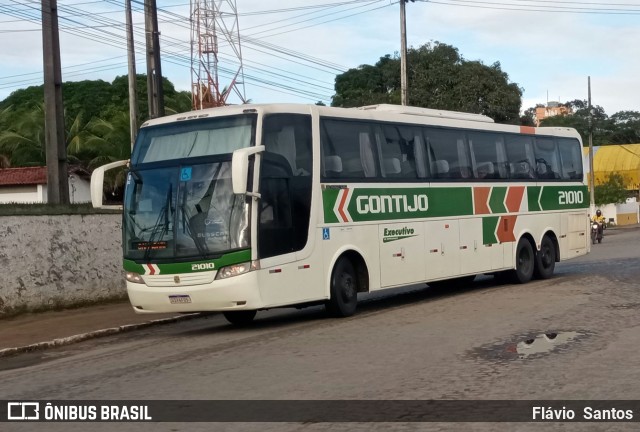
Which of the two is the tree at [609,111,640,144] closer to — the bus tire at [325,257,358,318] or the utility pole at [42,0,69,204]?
the utility pole at [42,0,69,204]

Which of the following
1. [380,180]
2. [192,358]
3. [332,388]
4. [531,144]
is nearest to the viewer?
[332,388]

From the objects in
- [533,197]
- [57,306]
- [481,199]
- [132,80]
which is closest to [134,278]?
[57,306]

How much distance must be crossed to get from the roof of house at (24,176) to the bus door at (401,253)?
906 inches

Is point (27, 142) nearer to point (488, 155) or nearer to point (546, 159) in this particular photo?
point (546, 159)

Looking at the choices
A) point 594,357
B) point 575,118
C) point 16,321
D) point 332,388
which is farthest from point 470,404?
point 575,118

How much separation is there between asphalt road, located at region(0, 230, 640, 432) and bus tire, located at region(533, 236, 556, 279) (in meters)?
4.36

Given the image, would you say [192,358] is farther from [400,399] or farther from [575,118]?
[575,118]

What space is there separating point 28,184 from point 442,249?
23638mm

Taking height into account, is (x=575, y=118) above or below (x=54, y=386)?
above

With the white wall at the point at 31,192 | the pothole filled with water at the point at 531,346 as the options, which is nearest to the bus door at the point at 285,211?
the pothole filled with water at the point at 531,346

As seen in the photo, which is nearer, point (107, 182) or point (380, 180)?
point (380, 180)

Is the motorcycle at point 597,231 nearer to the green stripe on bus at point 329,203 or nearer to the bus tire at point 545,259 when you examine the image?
the bus tire at point 545,259

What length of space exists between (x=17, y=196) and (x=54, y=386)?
2929 cm

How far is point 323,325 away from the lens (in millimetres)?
14469
